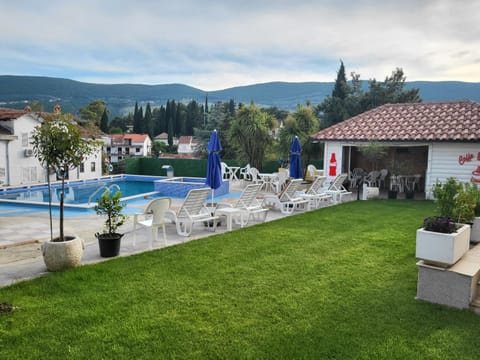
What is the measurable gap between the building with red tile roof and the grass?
9.01m

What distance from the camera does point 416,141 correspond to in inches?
584

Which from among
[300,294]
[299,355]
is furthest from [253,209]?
[299,355]

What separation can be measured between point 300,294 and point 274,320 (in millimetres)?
789

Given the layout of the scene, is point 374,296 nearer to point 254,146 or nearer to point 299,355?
point 299,355

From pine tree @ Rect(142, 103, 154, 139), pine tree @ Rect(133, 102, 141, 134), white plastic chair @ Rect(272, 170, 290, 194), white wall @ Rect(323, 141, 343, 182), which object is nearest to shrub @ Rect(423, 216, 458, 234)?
white plastic chair @ Rect(272, 170, 290, 194)

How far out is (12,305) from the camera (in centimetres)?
427

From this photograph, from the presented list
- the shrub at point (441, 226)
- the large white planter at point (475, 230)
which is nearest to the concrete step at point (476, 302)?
the shrub at point (441, 226)

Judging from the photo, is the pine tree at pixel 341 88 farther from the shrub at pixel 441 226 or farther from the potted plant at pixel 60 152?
the potted plant at pixel 60 152

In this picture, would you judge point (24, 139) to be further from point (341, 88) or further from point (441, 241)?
point (341, 88)

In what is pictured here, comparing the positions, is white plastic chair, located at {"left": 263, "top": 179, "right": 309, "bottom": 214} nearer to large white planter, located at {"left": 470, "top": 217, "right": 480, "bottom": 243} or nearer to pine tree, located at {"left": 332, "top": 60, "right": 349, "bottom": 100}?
large white planter, located at {"left": 470, "top": 217, "right": 480, "bottom": 243}

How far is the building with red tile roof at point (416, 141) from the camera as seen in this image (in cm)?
1409

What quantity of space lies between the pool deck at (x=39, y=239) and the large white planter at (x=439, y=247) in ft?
14.4

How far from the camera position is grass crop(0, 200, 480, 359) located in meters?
3.44

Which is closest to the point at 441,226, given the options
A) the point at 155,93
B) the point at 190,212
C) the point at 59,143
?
the point at 190,212
